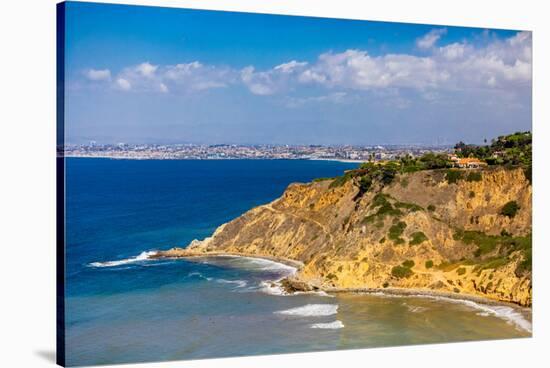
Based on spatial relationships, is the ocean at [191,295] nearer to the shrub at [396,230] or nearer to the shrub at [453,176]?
the shrub at [396,230]

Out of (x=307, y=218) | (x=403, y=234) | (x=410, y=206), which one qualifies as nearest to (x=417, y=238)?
(x=403, y=234)

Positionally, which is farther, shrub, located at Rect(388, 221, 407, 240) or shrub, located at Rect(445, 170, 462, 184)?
shrub, located at Rect(445, 170, 462, 184)

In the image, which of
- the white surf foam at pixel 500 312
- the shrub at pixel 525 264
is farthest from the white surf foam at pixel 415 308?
the shrub at pixel 525 264

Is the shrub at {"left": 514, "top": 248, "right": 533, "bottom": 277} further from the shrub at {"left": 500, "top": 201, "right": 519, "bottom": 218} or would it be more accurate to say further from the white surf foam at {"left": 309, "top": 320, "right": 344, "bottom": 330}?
the white surf foam at {"left": 309, "top": 320, "right": 344, "bottom": 330}

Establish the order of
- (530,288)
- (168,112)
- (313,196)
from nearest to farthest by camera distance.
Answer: (168,112), (530,288), (313,196)

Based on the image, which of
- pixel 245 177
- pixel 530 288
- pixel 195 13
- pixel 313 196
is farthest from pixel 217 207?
pixel 530 288

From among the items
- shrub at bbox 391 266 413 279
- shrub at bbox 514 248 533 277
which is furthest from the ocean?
shrub at bbox 514 248 533 277

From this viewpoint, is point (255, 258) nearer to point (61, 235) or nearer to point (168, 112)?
point (168, 112)

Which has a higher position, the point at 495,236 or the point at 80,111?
the point at 80,111
